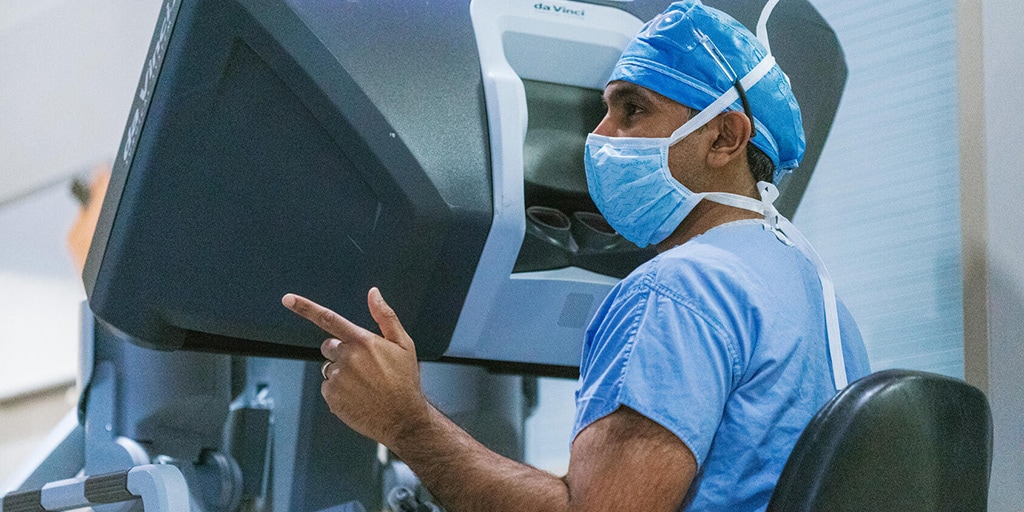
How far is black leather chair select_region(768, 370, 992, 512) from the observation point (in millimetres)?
855

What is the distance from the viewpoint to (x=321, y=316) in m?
0.97

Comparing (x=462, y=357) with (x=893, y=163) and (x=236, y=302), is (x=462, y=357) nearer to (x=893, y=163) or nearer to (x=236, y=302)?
(x=236, y=302)

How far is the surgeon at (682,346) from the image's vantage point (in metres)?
0.92

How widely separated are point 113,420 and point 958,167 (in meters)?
1.25

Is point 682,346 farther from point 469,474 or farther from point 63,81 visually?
point 63,81

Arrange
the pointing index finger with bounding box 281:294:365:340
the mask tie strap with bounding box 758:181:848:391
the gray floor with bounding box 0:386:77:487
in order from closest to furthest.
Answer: the pointing index finger with bounding box 281:294:365:340, the mask tie strap with bounding box 758:181:848:391, the gray floor with bounding box 0:386:77:487

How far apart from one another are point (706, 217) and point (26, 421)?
164 inches

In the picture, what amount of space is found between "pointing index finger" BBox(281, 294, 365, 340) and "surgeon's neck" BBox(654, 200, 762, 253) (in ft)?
1.22

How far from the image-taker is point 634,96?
46.6 inches

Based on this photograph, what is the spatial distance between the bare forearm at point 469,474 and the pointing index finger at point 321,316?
0.10m

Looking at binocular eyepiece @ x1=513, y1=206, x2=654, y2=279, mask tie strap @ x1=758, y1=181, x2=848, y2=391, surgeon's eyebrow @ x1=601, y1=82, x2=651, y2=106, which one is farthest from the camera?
binocular eyepiece @ x1=513, y1=206, x2=654, y2=279

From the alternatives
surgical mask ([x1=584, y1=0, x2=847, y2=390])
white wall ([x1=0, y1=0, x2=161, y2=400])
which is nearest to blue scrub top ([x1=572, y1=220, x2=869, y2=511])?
surgical mask ([x1=584, y1=0, x2=847, y2=390])

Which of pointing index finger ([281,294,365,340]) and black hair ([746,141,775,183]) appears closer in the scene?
pointing index finger ([281,294,365,340])

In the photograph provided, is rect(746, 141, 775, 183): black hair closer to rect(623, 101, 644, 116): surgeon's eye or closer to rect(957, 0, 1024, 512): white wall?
rect(623, 101, 644, 116): surgeon's eye
